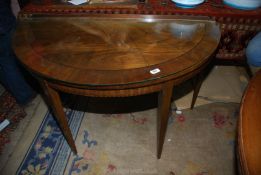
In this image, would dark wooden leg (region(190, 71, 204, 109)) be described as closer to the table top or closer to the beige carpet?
the beige carpet

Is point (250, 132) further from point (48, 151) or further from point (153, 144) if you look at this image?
point (48, 151)

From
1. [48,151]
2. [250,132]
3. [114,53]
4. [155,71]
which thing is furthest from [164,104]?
[48,151]

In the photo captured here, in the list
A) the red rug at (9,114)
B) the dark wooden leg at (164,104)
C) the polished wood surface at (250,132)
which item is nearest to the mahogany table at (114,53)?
the dark wooden leg at (164,104)

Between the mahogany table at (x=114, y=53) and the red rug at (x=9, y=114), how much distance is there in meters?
0.57

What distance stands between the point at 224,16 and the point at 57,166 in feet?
4.45

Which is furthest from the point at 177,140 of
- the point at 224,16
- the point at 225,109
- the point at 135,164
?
the point at 224,16

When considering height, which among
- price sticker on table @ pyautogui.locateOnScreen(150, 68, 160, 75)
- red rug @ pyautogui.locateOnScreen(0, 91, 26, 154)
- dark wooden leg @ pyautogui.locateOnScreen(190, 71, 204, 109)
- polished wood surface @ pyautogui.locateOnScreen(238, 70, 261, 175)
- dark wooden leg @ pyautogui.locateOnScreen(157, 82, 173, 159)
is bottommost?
red rug @ pyautogui.locateOnScreen(0, 91, 26, 154)

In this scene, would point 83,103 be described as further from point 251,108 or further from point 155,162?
point 251,108

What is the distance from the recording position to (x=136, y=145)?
55.2 inches

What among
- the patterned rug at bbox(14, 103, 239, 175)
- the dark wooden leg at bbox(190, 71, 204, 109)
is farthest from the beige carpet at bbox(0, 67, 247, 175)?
the dark wooden leg at bbox(190, 71, 204, 109)

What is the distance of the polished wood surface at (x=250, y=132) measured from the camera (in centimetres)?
44

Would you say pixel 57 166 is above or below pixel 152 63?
below

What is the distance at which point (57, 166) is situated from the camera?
50.9 inches

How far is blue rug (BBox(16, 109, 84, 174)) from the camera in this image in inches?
50.5
